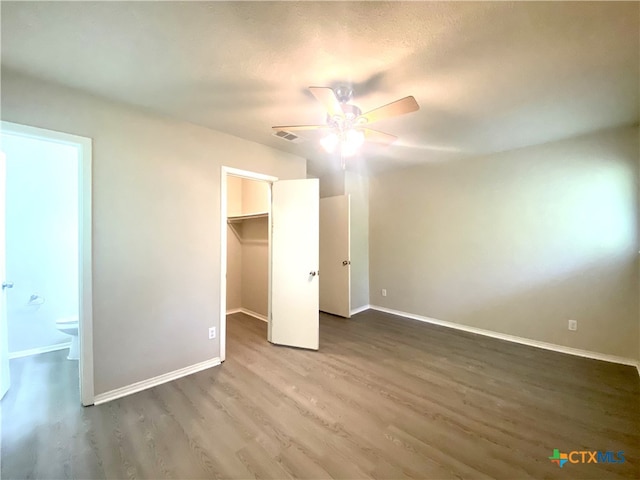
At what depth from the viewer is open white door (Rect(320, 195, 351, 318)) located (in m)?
4.21

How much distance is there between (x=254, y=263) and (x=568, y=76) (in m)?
4.18

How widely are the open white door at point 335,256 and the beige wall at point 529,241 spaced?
0.89 m

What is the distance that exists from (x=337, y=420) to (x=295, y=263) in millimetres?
1670

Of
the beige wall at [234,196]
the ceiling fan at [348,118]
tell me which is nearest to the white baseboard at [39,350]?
the beige wall at [234,196]

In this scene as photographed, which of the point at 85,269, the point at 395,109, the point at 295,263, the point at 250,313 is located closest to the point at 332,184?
the point at 295,263

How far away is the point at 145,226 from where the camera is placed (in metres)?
2.28

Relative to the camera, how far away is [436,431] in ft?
5.80

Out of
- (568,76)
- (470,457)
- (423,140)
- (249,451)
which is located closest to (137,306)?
(249,451)

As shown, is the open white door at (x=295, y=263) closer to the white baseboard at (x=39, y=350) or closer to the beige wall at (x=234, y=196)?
the beige wall at (x=234, y=196)

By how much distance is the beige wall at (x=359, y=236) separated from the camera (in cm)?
456

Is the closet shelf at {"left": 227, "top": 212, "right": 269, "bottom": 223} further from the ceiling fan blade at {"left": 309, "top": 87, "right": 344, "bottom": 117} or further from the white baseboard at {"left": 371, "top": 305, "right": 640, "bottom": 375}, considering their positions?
the white baseboard at {"left": 371, "top": 305, "right": 640, "bottom": 375}

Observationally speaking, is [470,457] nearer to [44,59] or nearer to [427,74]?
[427,74]

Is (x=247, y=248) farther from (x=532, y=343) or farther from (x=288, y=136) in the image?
(x=532, y=343)

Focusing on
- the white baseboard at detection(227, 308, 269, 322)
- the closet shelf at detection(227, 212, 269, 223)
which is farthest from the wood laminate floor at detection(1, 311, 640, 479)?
the closet shelf at detection(227, 212, 269, 223)
